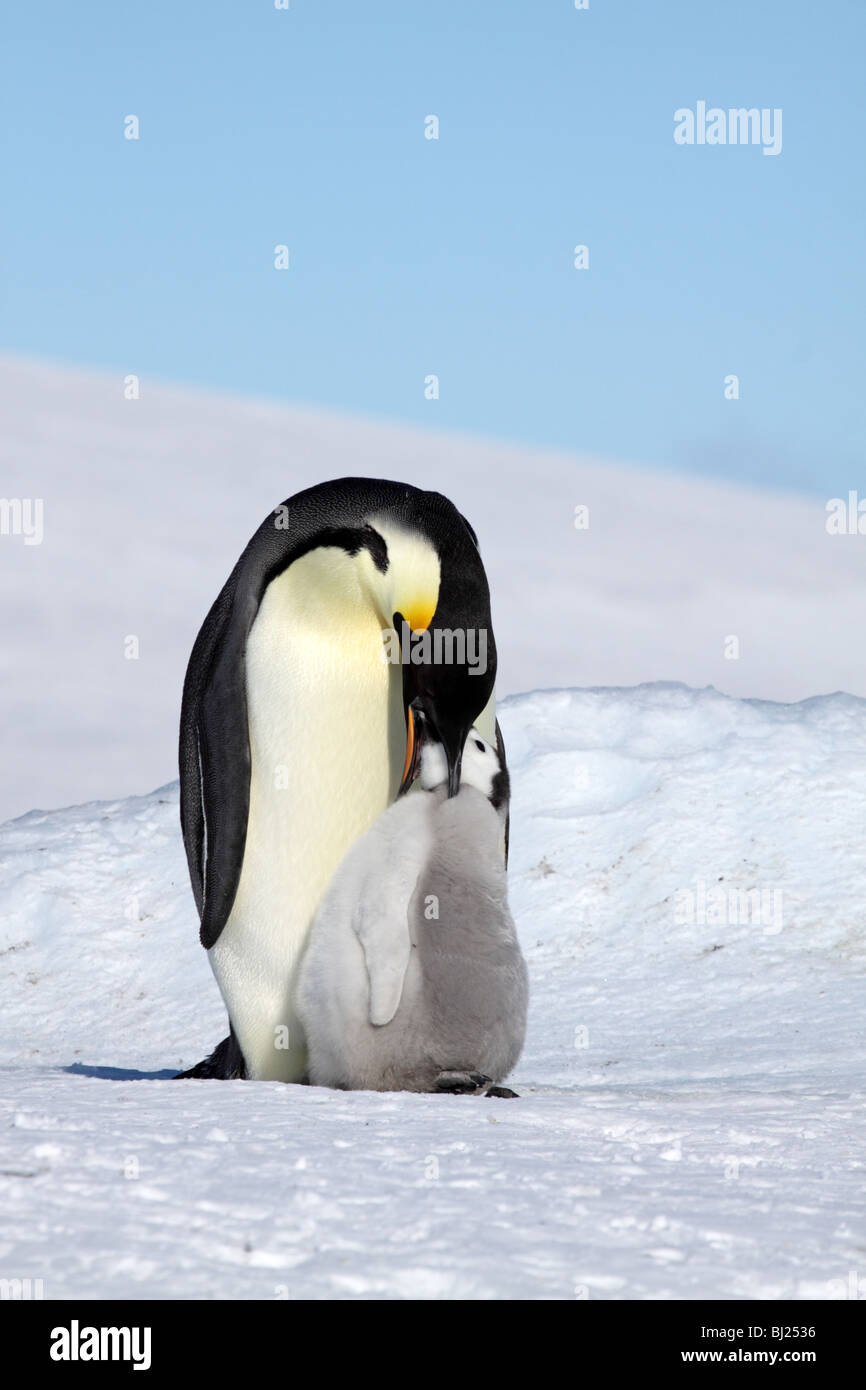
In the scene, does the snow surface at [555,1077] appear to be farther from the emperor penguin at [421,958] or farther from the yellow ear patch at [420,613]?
the yellow ear patch at [420,613]

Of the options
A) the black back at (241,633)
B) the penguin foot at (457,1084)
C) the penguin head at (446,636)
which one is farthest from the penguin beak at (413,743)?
the penguin foot at (457,1084)

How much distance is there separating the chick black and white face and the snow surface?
57cm

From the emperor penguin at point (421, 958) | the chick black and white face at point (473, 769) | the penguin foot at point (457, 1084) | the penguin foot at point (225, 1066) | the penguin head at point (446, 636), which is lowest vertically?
the penguin foot at point (225, 1066)

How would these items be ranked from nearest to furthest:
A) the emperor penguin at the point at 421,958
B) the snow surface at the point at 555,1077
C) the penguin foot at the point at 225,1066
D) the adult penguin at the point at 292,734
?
1. the snow surface at the point at 555,1077
2. the emperor penguin at the point at 421,958
3. the adult penguin at the point at 292,734
4. the penguin foot at the point at 225,1066

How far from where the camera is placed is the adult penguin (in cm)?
308

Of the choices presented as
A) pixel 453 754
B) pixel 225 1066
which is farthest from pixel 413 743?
pixel 225 1066

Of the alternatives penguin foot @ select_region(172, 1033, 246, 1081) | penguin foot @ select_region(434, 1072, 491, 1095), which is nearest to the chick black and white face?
penguin foot @ select_region(434, 1072, 491, 1095)

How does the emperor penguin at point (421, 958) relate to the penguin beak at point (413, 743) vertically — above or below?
below

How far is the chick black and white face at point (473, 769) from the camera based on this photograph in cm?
284

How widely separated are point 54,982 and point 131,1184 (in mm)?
4102

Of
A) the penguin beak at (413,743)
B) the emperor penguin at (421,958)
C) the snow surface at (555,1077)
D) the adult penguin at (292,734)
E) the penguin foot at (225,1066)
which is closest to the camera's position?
the snow surface at (555,1077)

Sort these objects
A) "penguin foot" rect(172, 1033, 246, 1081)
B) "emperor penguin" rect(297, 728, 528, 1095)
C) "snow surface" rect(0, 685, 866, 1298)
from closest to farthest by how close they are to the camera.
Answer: "snow surface" rect(0, 685, 866, 1298)
"emperor penguin" rect(297, 728, 528, 1095)
"penguin foot" rect(172, 1033, 246, 1081)

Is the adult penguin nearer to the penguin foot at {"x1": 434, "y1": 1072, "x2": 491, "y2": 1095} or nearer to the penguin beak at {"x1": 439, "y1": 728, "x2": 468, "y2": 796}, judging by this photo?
the penguin beak at {"x1": 439, "y1": 728, "x2": 468, "y2": 796}

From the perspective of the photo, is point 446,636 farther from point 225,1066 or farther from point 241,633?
point 225,1066
